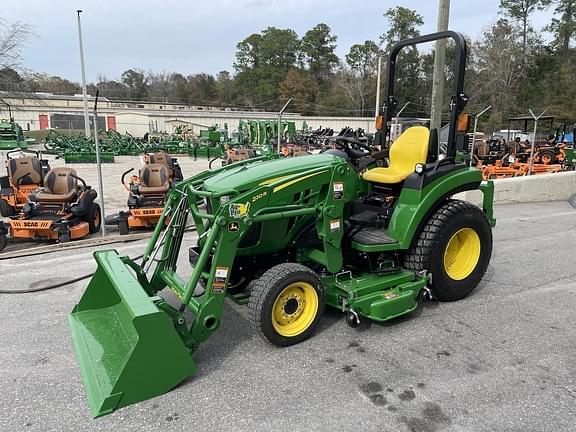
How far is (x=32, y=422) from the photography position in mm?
2648

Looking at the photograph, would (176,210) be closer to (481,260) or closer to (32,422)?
(32,422)

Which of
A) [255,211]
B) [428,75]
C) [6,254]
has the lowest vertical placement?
Answer: [6,254]

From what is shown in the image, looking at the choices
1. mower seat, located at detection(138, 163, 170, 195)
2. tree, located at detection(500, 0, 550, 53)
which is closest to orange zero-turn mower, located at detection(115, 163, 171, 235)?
mower seat, located at detection(138, 163, 170, 195)

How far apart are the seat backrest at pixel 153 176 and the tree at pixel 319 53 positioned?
6675 cm

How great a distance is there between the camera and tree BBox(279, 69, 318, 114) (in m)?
63.9

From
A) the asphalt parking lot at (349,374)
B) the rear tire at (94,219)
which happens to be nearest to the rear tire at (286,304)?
the asphalt parking lot at (349,374)

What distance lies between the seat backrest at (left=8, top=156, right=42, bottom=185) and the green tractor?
517cm

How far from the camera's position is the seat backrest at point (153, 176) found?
26.9ft

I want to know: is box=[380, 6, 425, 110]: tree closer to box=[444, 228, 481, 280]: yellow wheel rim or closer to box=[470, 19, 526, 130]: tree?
box=[470, 19, 526, 130]: tree

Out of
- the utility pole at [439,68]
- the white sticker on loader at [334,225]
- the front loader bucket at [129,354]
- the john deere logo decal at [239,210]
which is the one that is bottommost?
the front loader bucket at [129,354]

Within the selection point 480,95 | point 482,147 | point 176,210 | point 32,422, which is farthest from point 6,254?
point 480,95

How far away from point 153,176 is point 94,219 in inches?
51.7

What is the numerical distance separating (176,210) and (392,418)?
7.54ft

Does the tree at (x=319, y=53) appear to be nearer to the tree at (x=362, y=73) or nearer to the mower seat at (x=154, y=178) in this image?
the tree at (x=362, y=73)
